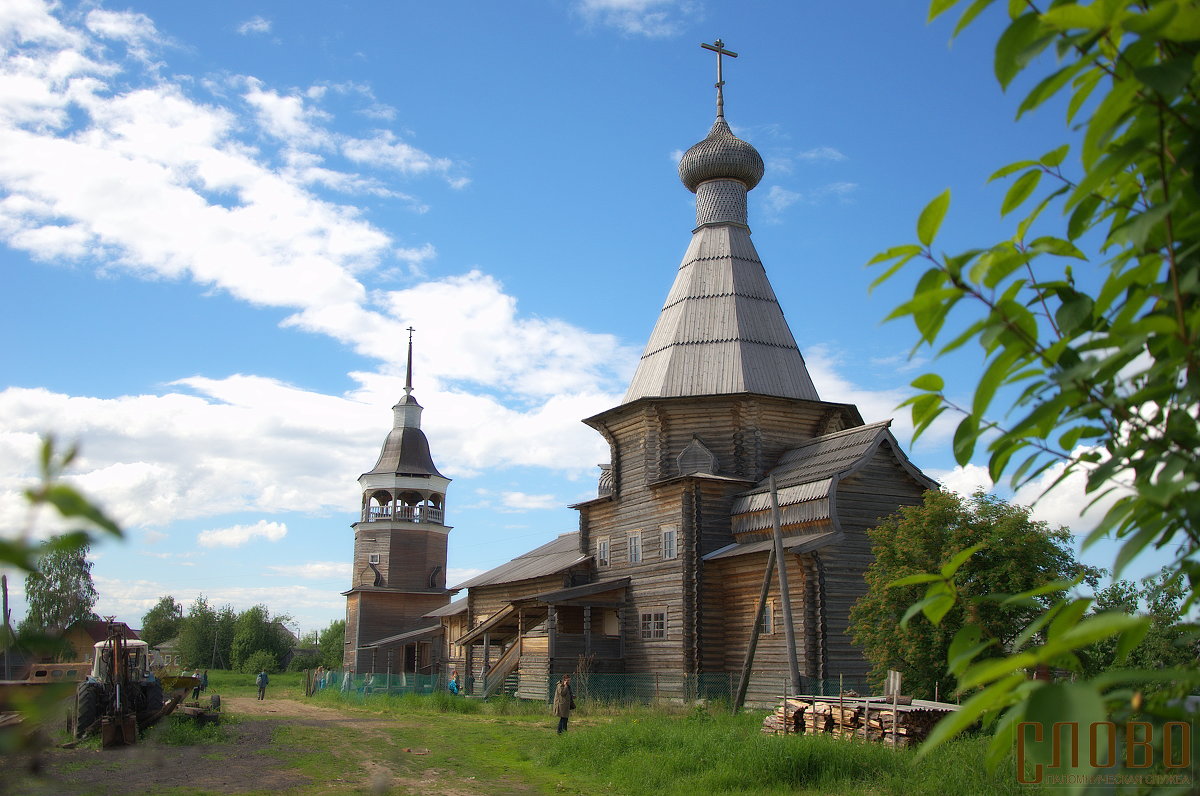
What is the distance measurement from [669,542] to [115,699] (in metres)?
14.8

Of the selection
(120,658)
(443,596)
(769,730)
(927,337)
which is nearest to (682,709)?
(769,730)

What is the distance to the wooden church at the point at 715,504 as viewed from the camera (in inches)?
904

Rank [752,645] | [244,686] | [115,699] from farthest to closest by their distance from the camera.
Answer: [244,686]
[752,645]
[115,699]

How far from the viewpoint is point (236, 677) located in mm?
69188

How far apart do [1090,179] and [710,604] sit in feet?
81.5

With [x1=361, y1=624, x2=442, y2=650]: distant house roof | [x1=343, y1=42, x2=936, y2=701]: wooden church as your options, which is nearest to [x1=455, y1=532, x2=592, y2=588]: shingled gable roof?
[x1=343, y1=42, x2=936, y2=701]: wooden church

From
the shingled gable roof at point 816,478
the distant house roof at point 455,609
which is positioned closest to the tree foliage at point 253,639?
the distant house roof at point 455,609

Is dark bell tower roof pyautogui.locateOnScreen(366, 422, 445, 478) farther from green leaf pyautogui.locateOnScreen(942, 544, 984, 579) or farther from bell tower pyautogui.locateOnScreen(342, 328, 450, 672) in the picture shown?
green leaf pyautogui.locateOnScreen(942, 544, 984, 579)

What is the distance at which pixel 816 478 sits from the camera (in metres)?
23.8

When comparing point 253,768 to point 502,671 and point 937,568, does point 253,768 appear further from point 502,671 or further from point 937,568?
point 502,671

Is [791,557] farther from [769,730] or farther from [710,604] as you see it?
[769,730]

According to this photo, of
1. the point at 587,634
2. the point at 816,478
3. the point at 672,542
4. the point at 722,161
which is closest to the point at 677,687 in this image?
the point at 587,634

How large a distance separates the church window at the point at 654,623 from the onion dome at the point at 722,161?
15931mm

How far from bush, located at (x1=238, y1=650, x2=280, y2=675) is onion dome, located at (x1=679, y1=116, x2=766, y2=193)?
5799cm
